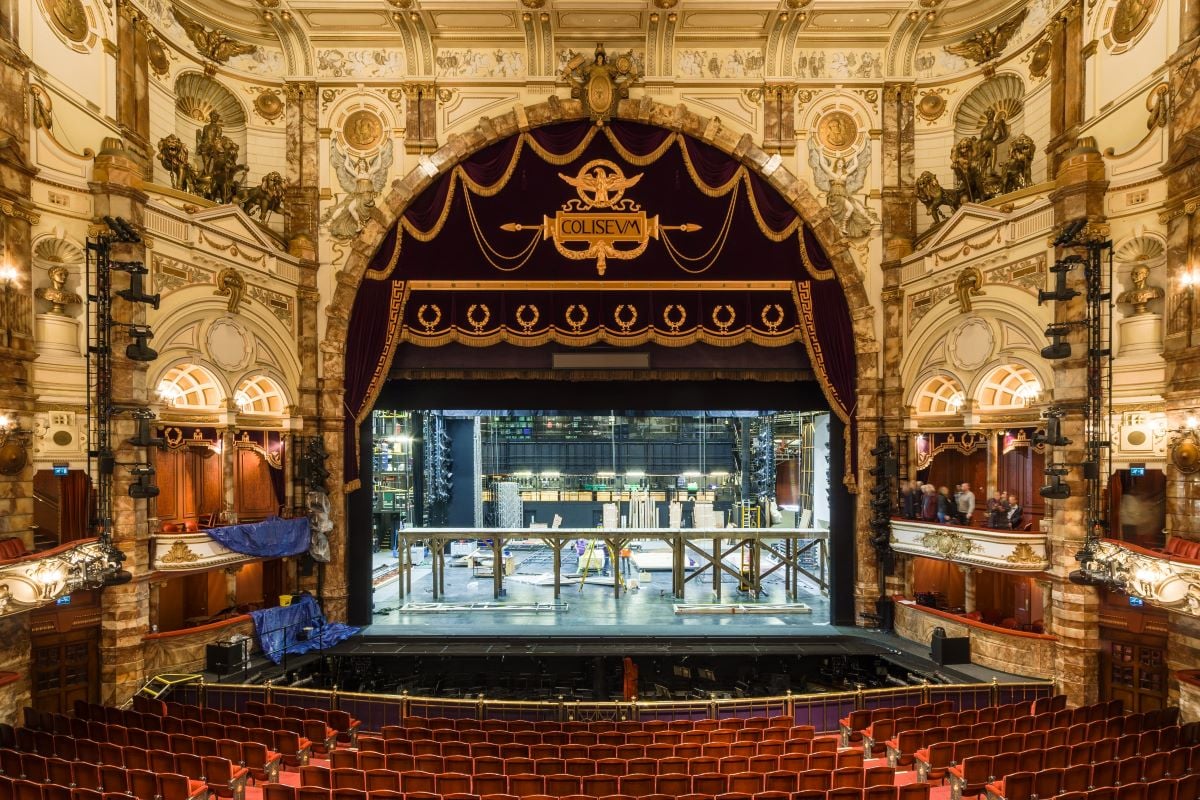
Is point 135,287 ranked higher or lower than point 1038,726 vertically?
higher

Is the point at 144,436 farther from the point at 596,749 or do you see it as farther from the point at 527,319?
the point at 596,749

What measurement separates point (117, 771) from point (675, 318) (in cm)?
1356

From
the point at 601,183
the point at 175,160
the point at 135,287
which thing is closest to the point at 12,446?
the point at 135,287

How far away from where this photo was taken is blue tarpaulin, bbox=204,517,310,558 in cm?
1422

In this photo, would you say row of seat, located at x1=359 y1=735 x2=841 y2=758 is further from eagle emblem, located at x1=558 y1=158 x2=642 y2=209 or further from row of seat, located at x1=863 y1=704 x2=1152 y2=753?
eagle emblem, located at x1=558 y1=158 x2=642 y2=209

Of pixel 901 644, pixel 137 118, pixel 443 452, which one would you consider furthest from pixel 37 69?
pixel 901 644

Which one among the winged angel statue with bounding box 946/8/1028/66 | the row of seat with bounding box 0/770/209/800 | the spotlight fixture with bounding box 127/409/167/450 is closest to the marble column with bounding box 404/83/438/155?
the spotlight fixture with bounding box 127/409/167/450

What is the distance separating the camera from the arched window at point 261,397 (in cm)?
1559

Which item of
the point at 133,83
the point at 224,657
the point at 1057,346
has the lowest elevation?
the point at 224,657

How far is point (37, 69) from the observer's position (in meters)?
11.8

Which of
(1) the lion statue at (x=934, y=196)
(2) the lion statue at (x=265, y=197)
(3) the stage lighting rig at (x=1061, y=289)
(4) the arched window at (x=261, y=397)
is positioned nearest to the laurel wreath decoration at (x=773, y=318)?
(1) the lion statue at (x=934, y=196)

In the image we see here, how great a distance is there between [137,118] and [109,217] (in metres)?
3.50

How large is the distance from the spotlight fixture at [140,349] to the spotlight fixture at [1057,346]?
52.8 feet

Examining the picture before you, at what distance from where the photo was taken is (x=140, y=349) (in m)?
12.1
